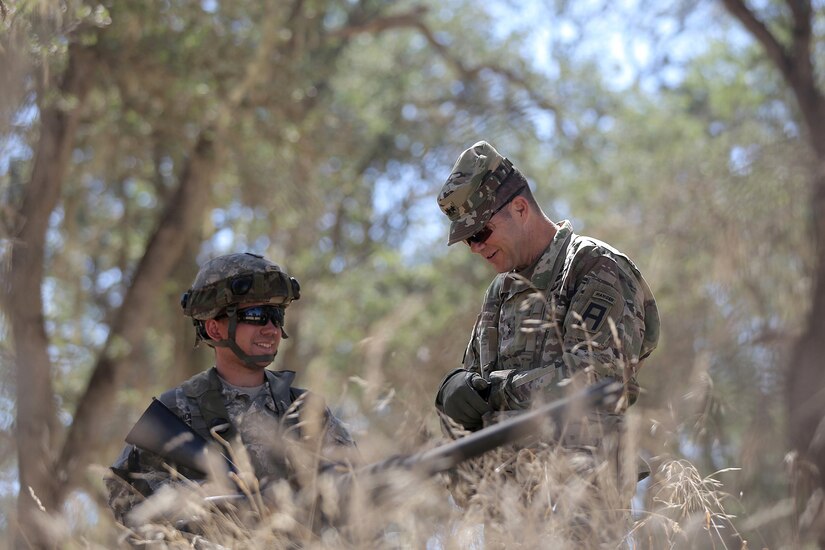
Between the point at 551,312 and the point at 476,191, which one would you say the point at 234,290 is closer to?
the point at 476,191

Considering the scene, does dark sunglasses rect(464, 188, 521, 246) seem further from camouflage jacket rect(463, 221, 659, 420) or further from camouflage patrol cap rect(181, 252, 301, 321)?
camouflage patrol cap rect(181, 252, 301, 321)

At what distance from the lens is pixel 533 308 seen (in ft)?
13.8

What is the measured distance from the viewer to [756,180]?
466 inches

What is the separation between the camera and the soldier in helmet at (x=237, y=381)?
428cm

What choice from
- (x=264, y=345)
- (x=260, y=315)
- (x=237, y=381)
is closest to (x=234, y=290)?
(x=260, y=315)

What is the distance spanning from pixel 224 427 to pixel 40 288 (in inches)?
272

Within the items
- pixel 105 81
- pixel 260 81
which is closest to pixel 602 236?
pixel 260 81

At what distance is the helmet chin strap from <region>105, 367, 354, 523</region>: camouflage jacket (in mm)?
121

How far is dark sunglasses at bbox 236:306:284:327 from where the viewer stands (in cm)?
464

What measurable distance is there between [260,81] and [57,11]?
595 centimetres

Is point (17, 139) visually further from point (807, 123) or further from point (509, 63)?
point (509, 63)

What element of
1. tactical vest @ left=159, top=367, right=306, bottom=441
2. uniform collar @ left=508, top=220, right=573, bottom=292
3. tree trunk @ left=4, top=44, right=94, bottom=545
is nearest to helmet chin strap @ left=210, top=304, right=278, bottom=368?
tactical vest @ left=159, top=367, right=306, bottom=441

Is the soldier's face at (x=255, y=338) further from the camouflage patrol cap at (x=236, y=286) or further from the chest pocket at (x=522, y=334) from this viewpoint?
the chest pocket at (x=522, y=334)

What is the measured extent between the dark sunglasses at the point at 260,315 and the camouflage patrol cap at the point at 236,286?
3cm
